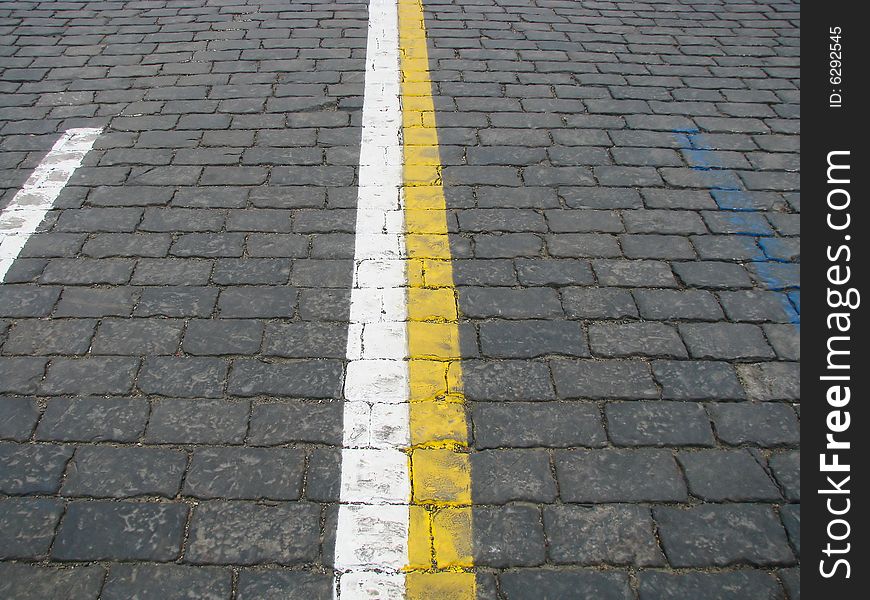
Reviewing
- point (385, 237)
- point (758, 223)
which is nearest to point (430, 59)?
point (385, 237)

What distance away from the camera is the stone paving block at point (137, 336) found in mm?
3236

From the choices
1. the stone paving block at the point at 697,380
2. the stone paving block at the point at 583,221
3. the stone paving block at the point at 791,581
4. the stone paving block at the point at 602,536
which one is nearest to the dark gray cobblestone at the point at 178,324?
the stone paving block at the point at 583,221

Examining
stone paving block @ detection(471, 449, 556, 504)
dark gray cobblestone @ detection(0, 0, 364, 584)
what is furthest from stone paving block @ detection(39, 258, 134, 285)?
stone paving block @ detection(471, 449, 556, 504)

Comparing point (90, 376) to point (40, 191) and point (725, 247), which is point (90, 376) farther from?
point (725, 247)

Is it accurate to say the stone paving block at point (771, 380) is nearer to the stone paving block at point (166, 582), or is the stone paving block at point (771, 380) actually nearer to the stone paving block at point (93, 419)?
the stone paving block at point (166, 582)

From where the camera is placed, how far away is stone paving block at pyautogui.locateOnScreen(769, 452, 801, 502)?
2674 mm

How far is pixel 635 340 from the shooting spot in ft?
10.9

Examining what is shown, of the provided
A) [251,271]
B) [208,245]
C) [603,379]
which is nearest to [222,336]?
[251,271]

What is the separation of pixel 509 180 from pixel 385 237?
998 millimetres

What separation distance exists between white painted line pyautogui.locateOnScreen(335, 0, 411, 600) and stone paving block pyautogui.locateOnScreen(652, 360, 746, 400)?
3.86 feet

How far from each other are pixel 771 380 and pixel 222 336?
257cm

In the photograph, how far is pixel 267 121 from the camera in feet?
16.6

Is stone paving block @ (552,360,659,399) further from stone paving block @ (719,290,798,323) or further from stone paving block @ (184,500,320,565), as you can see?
stone paving block @ (184,500,320,565)
